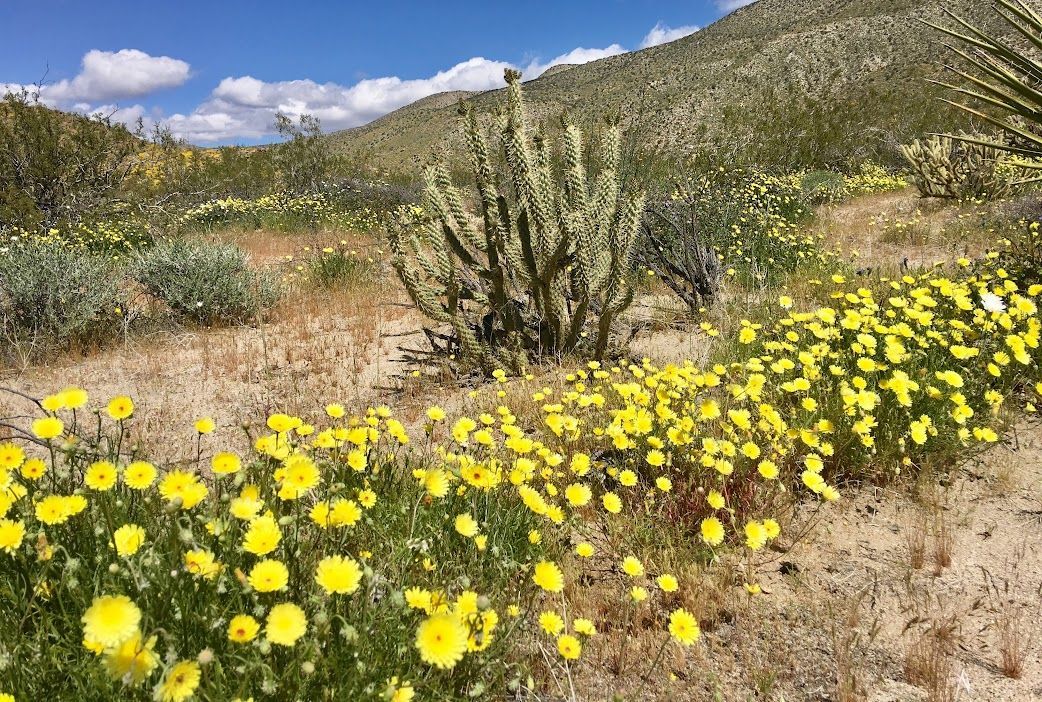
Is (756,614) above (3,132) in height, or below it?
below

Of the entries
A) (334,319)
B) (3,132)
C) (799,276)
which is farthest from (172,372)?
(3,132)

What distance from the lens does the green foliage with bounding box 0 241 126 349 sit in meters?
4.90

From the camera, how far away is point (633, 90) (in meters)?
48.7

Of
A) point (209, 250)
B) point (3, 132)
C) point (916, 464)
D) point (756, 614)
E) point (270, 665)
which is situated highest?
point (3, 132)

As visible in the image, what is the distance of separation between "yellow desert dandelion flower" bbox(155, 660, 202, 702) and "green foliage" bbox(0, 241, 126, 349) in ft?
16.2

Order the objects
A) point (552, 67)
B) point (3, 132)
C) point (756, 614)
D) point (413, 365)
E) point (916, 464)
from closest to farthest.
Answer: point (756, 614)
point (916, 464)
point (413, 365)
point (3, 132)
point (552, 67)

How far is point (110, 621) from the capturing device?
3.34ft

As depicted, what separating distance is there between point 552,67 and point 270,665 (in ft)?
371

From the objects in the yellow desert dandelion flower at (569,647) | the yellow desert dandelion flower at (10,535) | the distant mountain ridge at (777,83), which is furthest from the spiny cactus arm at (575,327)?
the distant mountain ridge at (777,83)

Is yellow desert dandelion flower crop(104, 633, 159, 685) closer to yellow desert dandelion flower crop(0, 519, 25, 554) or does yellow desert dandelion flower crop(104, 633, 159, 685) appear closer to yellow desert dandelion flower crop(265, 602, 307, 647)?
yellow desert dandelion flower crop(265, 602, 307, 647)

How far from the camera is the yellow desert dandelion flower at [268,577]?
46.4 inches

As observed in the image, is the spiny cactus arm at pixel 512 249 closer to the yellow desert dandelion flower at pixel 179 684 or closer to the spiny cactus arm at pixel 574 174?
the spiny cactus arm at pixel 574 174

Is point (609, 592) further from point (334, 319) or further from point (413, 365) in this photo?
point (334, 319)

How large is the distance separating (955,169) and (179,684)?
12.5m
